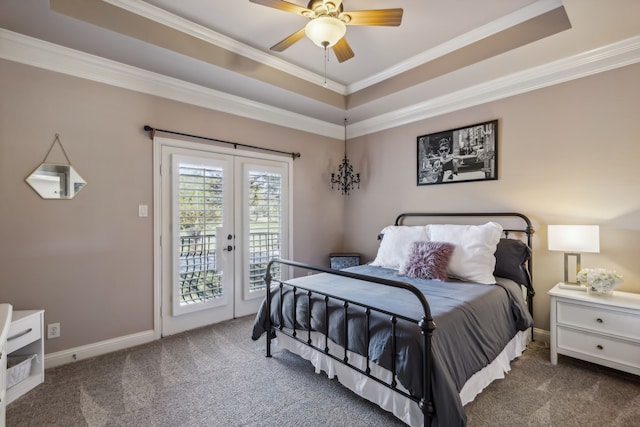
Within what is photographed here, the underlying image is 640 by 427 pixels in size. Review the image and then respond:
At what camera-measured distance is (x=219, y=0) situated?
2303 mm

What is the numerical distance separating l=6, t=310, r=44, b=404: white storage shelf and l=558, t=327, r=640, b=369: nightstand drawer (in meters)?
4.10

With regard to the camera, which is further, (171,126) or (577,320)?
(171,126)

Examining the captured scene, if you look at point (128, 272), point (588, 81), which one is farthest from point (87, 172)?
point (588, 81)

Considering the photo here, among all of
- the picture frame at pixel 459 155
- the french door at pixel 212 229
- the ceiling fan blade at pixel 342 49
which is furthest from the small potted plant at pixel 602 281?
the french door at pixel 212 229

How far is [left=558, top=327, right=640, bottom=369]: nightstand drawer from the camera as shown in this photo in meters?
2.13

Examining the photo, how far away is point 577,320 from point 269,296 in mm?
2530

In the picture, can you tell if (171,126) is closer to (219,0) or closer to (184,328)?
(219,0)

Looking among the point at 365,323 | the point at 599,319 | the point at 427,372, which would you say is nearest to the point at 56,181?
the point at 365,323

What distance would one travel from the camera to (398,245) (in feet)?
10.5

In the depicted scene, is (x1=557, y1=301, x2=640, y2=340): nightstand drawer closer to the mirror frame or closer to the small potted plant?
the small potted plant

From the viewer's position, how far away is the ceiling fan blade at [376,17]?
2021mm

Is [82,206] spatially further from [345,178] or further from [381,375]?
[345,178]

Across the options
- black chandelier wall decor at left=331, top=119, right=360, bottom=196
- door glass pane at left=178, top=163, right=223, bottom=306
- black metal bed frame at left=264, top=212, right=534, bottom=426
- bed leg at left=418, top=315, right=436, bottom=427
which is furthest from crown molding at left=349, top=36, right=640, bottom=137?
bed leg at left=418, top=315, right=436, bottom=427

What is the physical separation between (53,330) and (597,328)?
14.4 feet
